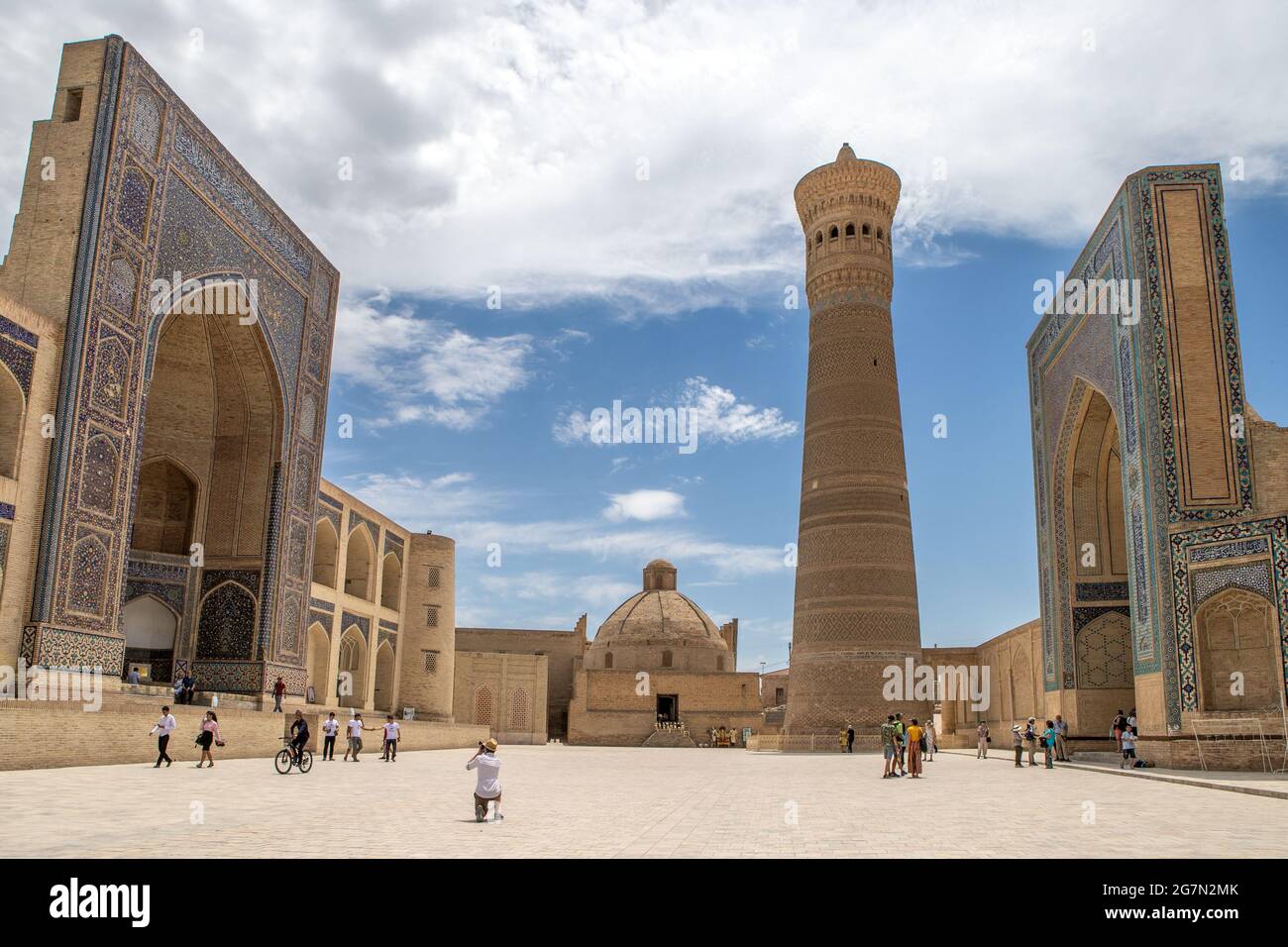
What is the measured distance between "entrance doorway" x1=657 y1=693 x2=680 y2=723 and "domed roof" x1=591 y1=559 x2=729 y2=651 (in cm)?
327

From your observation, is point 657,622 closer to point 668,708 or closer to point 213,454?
point 668,708

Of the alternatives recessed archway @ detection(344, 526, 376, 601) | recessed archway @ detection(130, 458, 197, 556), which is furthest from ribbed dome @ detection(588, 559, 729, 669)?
recessed archway @ detection(130, 458, 197, 556)

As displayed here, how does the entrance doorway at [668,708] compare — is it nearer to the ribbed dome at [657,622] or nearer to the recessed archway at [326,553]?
the ribbed dome at [657,622]

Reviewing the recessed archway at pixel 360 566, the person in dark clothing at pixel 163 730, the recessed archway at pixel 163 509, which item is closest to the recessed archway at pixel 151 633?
the recessed archway at pixel 163 509

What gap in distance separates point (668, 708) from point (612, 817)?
3012 centimetres

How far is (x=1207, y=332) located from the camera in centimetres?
1407

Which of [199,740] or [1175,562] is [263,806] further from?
[1175,562]

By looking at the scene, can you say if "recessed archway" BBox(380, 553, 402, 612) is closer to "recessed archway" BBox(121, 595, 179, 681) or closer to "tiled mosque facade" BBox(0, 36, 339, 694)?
"tiled mosque facade" BBox(0, 36, 339, 694)

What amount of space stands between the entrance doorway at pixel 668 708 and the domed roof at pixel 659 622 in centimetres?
327

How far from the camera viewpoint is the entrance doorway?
119 ft

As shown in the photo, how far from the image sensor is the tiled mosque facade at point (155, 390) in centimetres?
1221

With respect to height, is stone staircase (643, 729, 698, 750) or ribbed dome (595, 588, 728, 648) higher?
ribbed dome (595, 588, 728, 648)
